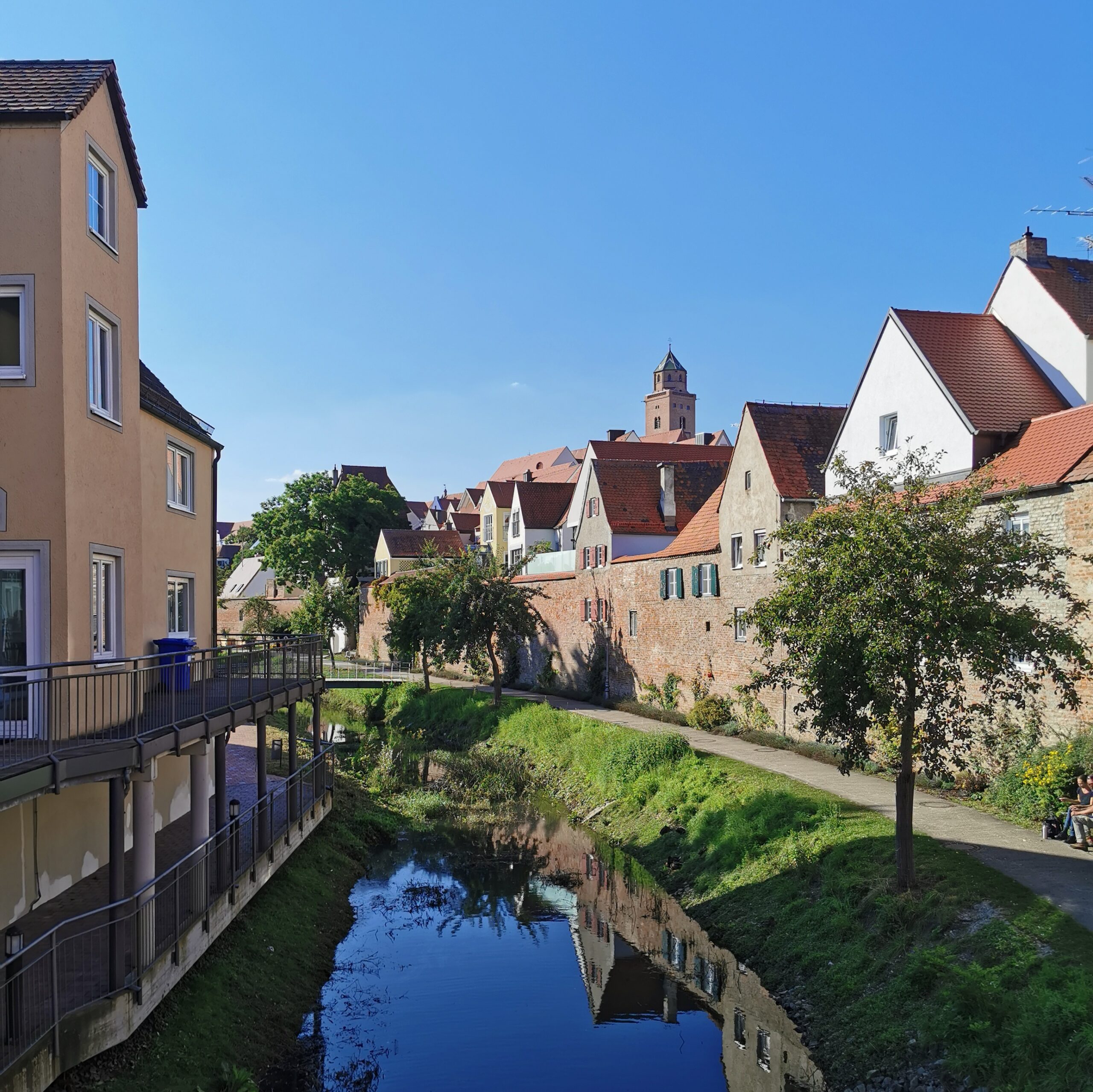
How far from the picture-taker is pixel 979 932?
38.2 ft

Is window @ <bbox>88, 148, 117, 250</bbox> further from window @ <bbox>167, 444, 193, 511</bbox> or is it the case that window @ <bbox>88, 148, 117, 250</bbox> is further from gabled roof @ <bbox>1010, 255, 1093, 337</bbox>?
gabled roof @ <bbox>1010, 255, 1093, 337</bbox>

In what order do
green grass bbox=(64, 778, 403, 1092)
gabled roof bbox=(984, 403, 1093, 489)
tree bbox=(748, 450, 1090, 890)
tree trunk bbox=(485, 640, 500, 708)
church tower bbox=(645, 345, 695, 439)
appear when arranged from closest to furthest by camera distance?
green grass bbox=(64, 778, 403, 1092) → tree bbox=(748, 450, 1090, 890) → gabled roof bbox=(984, 403, 1093, 489) → tree trunk bbox=(485, 640, 500, 708) → church tower bbox=(645, 345, 695, 439)

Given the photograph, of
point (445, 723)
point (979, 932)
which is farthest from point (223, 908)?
point (445, 723)

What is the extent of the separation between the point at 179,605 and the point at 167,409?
3753mm

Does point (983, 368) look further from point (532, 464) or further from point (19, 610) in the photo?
point (532, 464)

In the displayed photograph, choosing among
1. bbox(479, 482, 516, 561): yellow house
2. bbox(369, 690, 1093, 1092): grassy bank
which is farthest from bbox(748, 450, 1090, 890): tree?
bbox(479, 482, 516, 561): yellow house

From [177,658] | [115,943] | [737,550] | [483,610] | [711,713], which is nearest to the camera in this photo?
[115,943]

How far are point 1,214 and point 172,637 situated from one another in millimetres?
7931

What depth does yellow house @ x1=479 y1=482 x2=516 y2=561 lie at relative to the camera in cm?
6162

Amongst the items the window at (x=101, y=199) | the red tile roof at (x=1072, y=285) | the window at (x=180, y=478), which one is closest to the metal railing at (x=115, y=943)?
the window at (x=180, y=478)

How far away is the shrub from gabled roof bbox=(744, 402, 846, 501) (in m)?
6.05

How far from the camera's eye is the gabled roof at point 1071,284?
22.8 m

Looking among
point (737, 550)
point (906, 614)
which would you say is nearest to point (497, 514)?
point (737, 550)

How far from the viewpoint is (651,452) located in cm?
5316
